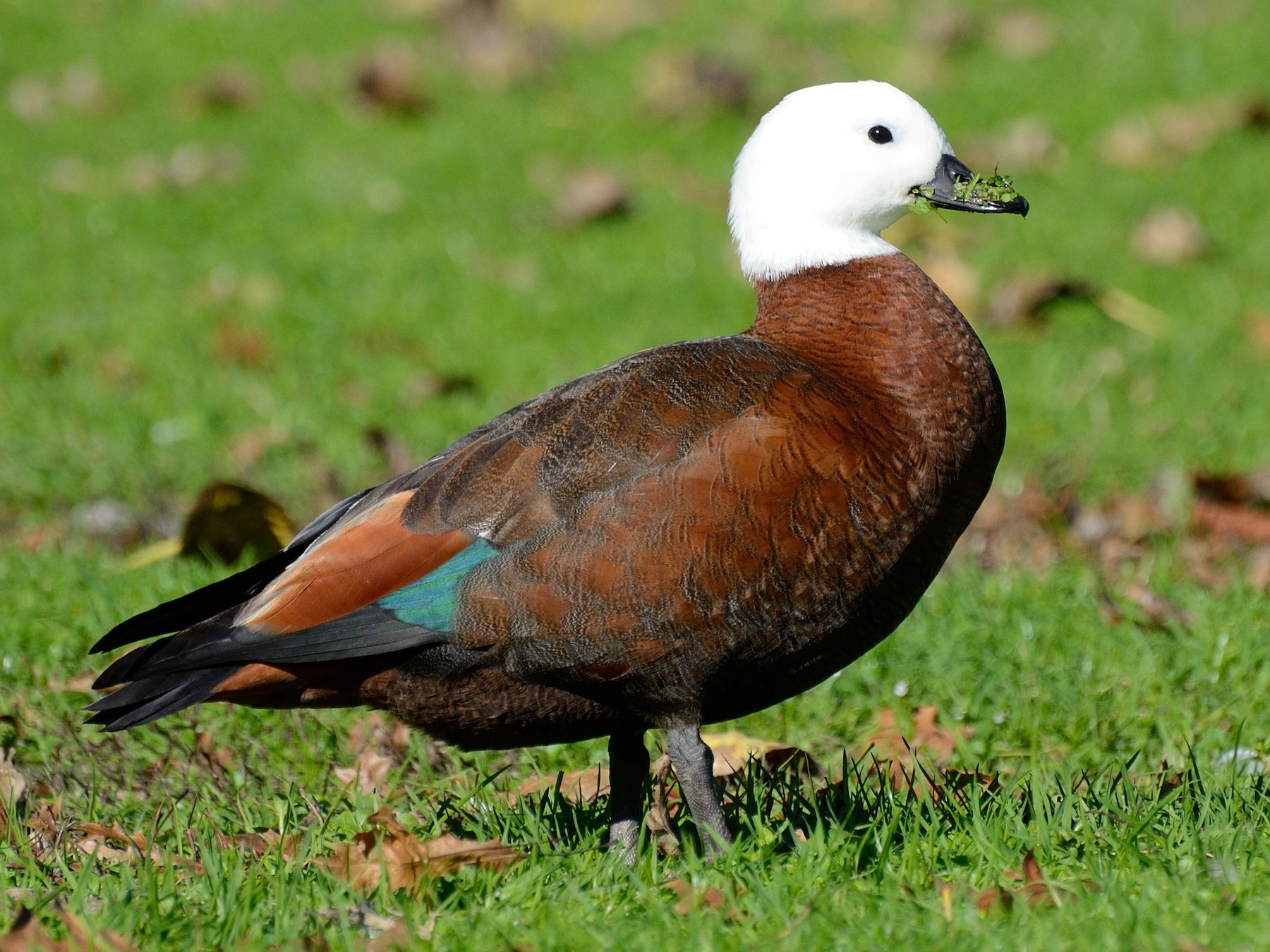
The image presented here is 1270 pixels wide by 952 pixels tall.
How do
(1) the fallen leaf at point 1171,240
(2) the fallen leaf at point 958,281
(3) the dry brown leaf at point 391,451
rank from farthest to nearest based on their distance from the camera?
1. (1) the fallen leaf at point 1171,240
2. (2) the fallen leaf at point 958,281
3. (3) the dry brown leaf at point 391,451

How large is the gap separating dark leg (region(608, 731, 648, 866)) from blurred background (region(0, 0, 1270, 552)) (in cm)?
242

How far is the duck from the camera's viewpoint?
10.2 ft

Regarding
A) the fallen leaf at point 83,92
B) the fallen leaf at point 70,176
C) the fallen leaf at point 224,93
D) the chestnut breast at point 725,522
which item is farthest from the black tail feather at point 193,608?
the fallen leaf at point 83,92

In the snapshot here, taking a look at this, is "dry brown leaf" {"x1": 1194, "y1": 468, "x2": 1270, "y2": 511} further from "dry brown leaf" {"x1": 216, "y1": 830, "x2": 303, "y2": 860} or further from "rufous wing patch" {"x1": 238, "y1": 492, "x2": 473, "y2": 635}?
"dry brown leaf" {"x1": 216, "y1": 830, "x2": 303, "y2": 860}

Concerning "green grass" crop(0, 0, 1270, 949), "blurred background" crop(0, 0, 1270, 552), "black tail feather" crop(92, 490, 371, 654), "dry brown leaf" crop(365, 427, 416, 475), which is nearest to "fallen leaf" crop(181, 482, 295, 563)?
"green grass" crop(0, 0, 1270, 949)

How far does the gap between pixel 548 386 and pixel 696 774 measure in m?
3.15

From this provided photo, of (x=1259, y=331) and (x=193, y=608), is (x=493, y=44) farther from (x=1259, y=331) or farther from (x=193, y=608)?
(x=193, y=608)

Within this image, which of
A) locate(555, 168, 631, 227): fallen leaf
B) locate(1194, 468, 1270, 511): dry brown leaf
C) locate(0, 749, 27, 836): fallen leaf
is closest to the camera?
locate(0, 749, 27, 836): fallen leaf

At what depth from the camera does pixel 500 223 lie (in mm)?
7766

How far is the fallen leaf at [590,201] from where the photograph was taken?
7711 millimetres

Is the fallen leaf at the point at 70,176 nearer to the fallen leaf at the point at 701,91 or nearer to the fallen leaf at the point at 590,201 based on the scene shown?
the fallen leaf at the point at 590,201

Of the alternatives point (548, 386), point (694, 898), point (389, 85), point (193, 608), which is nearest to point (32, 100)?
point (389, 85)

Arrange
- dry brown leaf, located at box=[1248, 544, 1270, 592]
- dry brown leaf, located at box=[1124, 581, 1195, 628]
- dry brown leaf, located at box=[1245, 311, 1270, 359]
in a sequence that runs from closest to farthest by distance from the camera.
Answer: dry brown leaf, located at box=[1124, 581, 1195, 628] → dry brown leaf, located at box=[1248, 544, 1270, 592] → dry brown leaf, located at box=[1245, 311, 1270, 359]

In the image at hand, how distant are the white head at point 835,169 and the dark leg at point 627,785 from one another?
1049 mm
